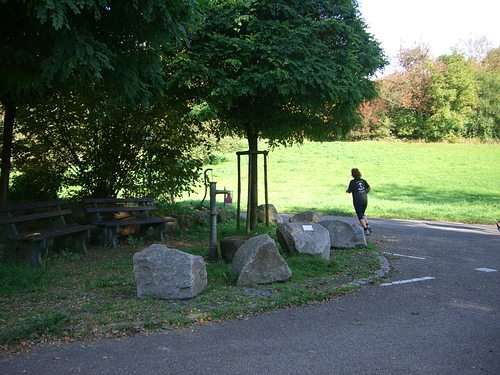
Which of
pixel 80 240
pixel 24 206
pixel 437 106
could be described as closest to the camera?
pixel 24 206

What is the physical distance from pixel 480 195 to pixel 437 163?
13.6 m

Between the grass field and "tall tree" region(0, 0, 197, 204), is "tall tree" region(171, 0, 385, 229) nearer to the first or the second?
"tall tree" region(0, 0, 197, 204)

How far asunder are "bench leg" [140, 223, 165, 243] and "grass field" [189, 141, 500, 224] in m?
8.73

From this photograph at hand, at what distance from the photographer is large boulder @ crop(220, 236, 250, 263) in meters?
8.10

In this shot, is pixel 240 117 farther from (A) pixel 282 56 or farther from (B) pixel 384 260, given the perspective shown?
(B) pixel 384 260

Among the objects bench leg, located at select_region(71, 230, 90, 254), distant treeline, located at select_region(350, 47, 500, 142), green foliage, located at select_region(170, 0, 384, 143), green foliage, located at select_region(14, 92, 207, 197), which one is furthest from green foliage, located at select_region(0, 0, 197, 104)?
distant treeline, located at select_region(350, 47, 500, 142)

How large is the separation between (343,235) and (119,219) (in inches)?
→ 178

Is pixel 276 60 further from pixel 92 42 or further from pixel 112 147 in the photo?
pixel 112 147

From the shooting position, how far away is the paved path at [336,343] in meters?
4.32

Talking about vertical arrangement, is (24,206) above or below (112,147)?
below

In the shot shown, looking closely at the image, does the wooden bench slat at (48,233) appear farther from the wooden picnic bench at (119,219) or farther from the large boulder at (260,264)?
the large boulder at (260,264)

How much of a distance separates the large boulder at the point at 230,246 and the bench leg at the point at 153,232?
277 centimetres

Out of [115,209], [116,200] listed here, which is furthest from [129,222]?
[116,200]

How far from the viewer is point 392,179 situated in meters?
32.2
